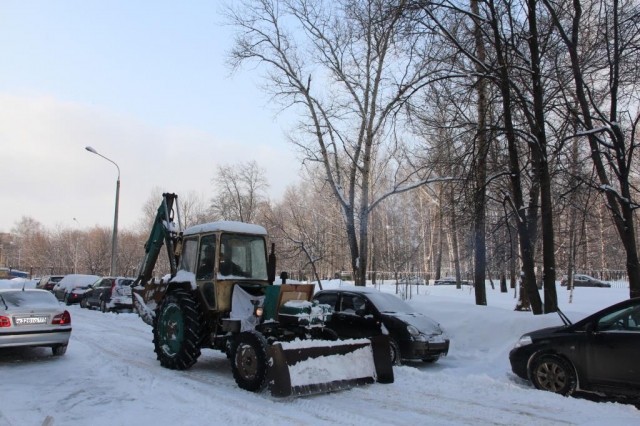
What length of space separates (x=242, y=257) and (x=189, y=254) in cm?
106

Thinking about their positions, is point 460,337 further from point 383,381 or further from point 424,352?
point 383,381

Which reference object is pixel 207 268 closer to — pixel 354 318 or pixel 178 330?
pixel 178 330

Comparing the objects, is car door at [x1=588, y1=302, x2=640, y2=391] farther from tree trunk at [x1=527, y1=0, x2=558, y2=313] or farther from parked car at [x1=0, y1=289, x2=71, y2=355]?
parked car at [x1=0, y1=289, x2=71, y2=355]

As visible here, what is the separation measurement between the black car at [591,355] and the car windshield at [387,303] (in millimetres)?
3196

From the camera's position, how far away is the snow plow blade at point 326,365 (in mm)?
6801

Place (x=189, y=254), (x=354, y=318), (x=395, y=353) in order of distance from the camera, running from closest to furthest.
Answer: (x=189, y=254)
(x=395, y=353)
(x=354, y=318)

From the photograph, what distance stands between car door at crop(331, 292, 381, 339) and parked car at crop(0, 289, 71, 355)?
18.2ft

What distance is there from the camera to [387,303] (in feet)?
36.0

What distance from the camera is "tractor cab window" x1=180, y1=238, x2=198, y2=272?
29.6 feet

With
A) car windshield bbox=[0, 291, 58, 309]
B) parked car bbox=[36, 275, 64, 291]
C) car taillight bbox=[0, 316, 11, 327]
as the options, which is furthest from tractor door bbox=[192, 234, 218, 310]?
parked car bbox=[36, 275, 64, 291]

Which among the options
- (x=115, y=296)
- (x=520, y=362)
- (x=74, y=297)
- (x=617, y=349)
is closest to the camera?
(x=617, y=349)

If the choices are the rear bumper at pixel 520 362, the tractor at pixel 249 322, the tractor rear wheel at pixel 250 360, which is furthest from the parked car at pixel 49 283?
the rear bumper at pixel 520 362

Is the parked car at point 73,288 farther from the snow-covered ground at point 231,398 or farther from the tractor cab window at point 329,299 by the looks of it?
the tractor cab window at point 329,299

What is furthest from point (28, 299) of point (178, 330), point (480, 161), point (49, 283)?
point (49, 283)
